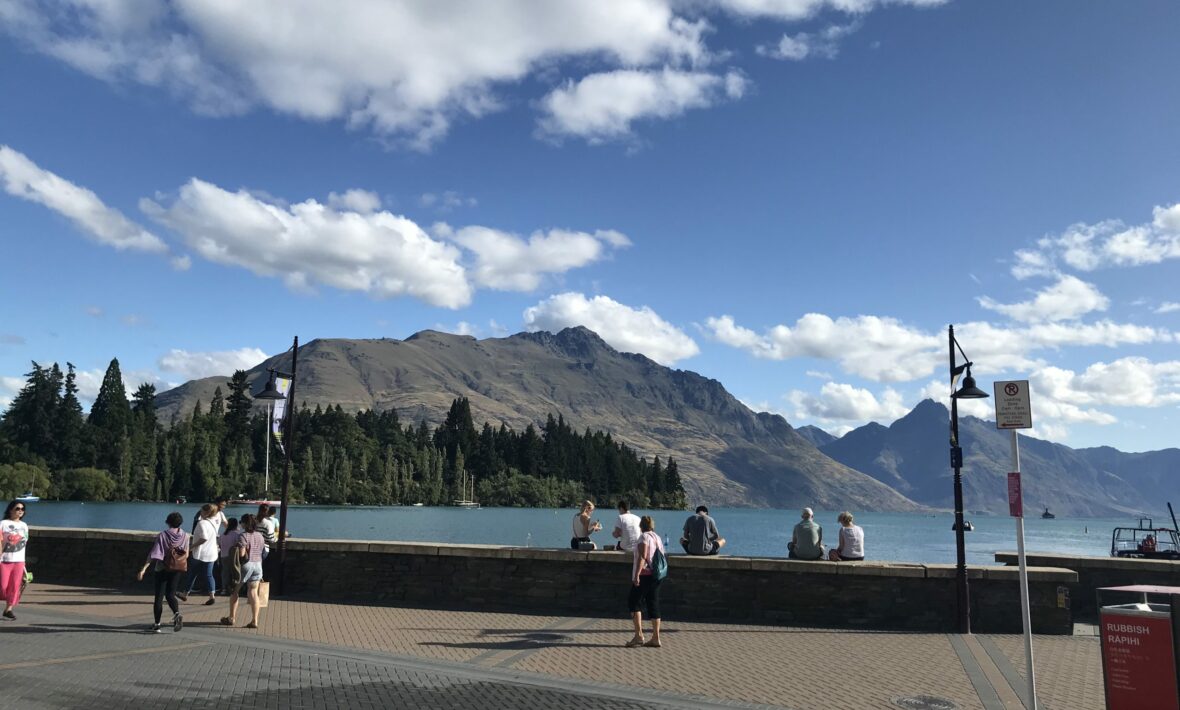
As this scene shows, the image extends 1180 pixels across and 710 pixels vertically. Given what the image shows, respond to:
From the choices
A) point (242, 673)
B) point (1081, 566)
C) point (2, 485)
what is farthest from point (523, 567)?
point (2, 485)

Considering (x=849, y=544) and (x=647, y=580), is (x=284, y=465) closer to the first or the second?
(x=647, y=580)

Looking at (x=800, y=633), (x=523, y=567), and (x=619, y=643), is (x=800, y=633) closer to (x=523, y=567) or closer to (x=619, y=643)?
Result: (x=619, y=643)

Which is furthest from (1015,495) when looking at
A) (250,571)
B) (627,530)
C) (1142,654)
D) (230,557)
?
(230,557)

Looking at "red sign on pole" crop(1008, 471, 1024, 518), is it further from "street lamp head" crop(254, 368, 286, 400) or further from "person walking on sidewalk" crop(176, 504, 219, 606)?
"street lamp head" crop(254, 368, 286, 400)

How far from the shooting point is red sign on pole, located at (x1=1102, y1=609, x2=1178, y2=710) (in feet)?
24.6

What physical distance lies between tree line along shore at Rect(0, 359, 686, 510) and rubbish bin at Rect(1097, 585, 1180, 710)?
99.2m

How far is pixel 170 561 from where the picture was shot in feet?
41.1

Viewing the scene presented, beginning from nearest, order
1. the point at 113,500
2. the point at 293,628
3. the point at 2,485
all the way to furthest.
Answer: the point at 293,628
the point at 2,485
the point at 113,500

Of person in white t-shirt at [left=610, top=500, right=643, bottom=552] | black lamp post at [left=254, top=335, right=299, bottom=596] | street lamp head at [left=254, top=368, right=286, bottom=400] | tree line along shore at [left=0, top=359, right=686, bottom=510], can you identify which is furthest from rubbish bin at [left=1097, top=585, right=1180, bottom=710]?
tree line along shore at [left=0, top=359, right=686, bottom=510]

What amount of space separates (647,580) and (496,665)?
8.86ft

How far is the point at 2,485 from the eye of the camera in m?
110

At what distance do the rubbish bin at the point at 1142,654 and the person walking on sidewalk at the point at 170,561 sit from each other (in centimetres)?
1178

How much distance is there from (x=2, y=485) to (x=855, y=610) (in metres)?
126

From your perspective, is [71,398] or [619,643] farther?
[71,398]
